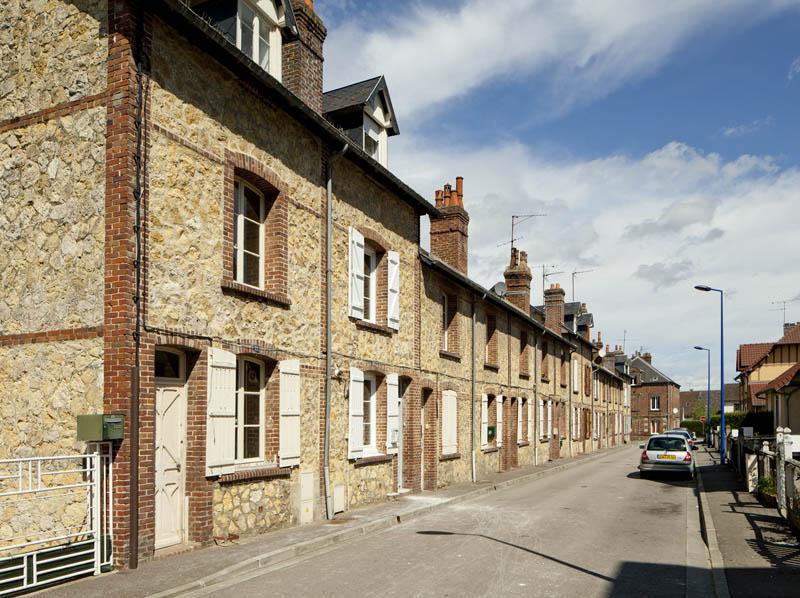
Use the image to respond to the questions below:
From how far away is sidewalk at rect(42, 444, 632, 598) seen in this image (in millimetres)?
7645

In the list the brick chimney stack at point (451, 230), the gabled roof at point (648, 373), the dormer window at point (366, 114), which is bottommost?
the gabled roof at point (648, 373)

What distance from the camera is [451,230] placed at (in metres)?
23.0

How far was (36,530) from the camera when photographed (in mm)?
8969

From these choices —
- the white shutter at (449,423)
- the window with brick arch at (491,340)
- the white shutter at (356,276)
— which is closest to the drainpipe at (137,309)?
the white shutter at (356,276)

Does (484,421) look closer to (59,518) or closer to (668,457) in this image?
(668,457)

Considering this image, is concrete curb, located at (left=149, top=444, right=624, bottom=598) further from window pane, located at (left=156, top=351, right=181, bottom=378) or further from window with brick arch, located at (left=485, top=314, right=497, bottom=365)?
window with brick arch, located at (left=485, top=314, right=497, bottom=365)

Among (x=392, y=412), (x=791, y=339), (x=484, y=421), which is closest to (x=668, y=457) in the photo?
(x=484, y=421)

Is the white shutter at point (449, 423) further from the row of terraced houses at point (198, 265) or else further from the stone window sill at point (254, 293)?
the stone window sill at point (254, 293)

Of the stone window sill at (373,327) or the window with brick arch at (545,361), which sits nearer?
the stone window sill at (373,327)

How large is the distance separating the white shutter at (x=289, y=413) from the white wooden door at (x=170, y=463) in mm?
2056

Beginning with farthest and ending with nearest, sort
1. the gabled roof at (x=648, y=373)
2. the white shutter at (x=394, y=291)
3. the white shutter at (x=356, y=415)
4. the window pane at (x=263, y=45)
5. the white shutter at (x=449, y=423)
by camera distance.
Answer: the gabled roof at (x=648, y=373), the white shutter at (x=449, y=423), the white shutter at (x=394, y=291), the white shutter at (x=356, y=415), the window pane at (x=263, y=45)

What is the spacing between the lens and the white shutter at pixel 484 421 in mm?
22391

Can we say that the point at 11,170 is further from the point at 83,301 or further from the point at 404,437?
the point at 404,437

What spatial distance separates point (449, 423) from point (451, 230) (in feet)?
20.6
